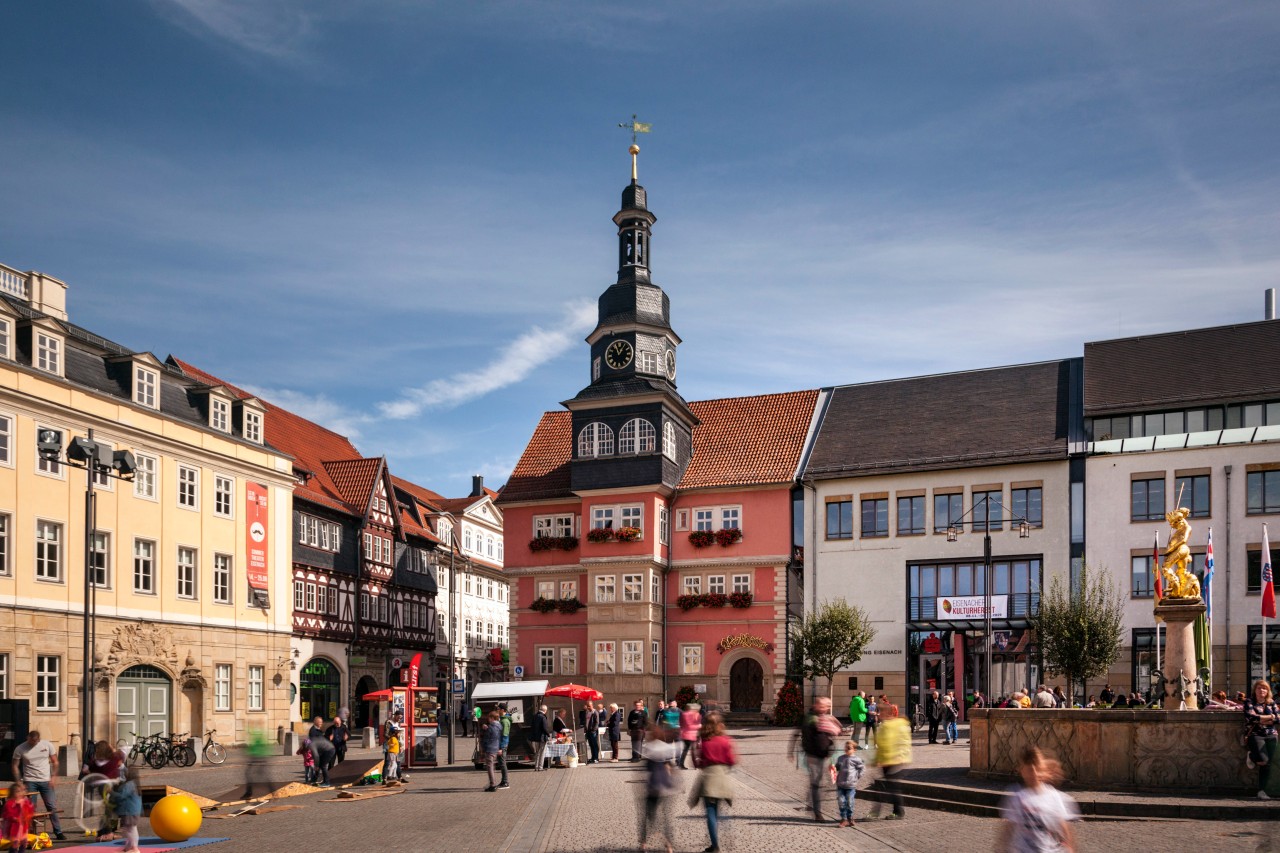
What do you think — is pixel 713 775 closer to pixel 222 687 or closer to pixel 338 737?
pixel 338 737

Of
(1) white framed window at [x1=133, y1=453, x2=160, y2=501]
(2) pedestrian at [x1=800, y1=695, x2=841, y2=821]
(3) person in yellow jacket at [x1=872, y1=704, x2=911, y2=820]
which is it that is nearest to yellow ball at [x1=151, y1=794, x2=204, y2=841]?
(2) pedestrian at [x1=800, y1=695, x2=841, y2=821]

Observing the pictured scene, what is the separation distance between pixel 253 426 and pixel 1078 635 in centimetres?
2938

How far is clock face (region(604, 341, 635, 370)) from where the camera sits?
2229 inches

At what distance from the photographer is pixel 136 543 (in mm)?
39906

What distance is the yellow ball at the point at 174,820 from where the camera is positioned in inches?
741

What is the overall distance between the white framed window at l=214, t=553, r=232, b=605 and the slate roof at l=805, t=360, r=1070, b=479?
22.9 m

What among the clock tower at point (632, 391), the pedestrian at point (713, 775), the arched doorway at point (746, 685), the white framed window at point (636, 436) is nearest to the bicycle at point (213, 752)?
the clock tower at point (632, 391)

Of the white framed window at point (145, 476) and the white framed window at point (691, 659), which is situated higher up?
the white framed window at point (145, 476)

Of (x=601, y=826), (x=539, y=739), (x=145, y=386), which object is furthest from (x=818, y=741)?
(x=145, y=386)

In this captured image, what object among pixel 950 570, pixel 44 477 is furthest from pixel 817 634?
pixel 44 477

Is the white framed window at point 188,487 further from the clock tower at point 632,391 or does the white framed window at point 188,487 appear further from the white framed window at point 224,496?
the clock tower at point 632,391

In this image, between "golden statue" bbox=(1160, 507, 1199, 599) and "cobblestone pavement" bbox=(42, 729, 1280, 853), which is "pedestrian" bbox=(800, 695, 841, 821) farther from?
"golden statue" bbox=(1160, 507, 1199, 599)

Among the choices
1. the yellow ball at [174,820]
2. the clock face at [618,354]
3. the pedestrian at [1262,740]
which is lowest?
the yellow ball at [174,820]

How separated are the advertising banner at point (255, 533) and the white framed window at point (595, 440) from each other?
1444cm
